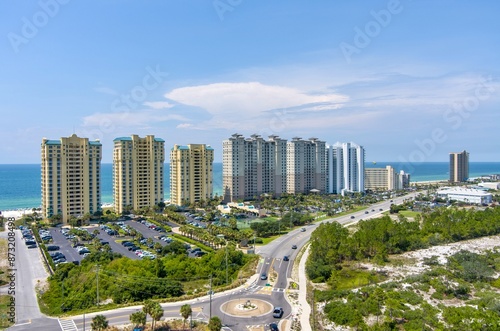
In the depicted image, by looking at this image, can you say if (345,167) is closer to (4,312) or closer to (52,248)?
(52,248)

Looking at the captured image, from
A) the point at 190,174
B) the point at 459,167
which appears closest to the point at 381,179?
the point at 459,167

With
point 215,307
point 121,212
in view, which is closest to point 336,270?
point 215,307

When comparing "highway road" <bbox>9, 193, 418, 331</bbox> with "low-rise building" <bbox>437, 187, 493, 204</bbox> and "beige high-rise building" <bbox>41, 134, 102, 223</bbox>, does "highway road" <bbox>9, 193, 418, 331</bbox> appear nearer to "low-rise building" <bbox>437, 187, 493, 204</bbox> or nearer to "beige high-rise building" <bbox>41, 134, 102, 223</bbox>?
"beige high-rise building" <bbox>41, 134, 102, 223</bbox>

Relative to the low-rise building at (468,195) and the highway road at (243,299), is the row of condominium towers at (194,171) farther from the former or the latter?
the low-rise building at (468,195)

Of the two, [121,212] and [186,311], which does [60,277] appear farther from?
[121,212]

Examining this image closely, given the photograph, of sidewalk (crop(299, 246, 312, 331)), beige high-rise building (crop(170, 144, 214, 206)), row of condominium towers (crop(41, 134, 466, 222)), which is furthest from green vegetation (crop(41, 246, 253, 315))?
beige high-rise building (crop(170, 144, 214, 206))
